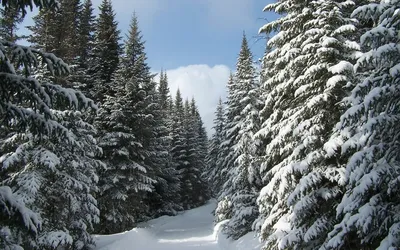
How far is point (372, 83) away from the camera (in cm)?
601

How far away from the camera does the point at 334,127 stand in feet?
28.8

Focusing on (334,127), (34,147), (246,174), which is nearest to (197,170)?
(246,174)

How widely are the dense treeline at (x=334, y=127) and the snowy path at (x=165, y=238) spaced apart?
7.95 metres

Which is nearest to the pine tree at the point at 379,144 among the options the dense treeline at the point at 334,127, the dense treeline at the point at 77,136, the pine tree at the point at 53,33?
the dense treeline at the point at 334,127

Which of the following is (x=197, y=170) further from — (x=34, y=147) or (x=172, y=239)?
(x=34, y=147)

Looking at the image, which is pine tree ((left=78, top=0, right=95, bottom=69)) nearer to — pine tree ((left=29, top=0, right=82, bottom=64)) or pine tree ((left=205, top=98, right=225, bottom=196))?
pine tree ((left=29, top=0, right=82, bottom=64))

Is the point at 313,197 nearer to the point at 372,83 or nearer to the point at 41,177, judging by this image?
the point at 372,83

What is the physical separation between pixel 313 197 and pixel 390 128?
121 inches

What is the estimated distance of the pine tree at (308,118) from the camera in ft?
27.5

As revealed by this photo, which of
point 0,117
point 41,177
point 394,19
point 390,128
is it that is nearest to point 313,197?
point 390,128

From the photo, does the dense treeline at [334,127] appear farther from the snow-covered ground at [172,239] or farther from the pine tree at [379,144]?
the snow-covered ground at [172,239]

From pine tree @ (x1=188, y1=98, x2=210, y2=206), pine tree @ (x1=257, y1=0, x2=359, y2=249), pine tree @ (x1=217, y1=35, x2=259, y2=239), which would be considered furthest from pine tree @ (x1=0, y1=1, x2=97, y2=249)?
pine tree @ (x1=188, y1=98, x2=210, y2=206)

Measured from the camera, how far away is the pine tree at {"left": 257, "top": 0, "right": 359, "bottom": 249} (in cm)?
838

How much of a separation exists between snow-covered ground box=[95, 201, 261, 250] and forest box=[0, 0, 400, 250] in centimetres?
139
